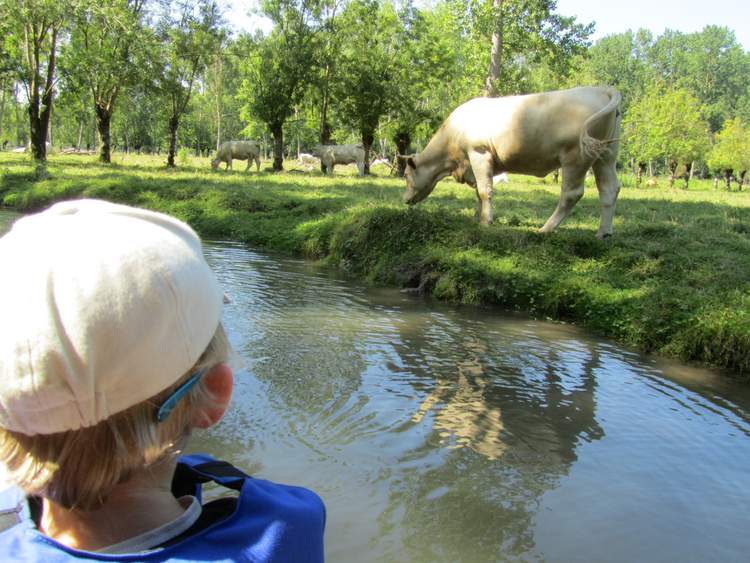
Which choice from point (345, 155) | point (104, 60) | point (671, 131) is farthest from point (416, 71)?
point (671, 131)

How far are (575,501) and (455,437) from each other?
3.40 ft

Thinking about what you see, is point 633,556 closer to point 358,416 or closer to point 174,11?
point 358,416

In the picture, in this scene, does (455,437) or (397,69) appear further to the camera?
(397,69)

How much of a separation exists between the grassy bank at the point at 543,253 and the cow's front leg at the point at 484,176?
463 mm

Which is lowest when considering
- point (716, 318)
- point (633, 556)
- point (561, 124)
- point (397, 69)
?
point (633, 556)

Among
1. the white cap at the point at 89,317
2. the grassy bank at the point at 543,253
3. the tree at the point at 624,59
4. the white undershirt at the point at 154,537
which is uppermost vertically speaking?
the tree at the point at 624,59

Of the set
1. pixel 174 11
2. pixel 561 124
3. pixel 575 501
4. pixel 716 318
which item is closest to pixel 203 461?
pixel 575 501

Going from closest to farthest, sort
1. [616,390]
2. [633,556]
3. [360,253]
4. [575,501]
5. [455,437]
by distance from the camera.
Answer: [633,556], [575,501], [455,437], [616,390], [360,253]

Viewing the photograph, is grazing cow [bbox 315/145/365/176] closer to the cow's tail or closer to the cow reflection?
the cow's tail

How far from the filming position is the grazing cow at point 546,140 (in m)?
10.5

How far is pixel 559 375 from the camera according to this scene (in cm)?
638

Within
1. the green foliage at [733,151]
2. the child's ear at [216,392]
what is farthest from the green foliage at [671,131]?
the child's ear at [216,392]

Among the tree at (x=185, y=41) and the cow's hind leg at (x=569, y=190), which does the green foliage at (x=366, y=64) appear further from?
the cow's hind leg at (x=569, y=190)

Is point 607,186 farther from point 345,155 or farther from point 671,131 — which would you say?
point 671,131
